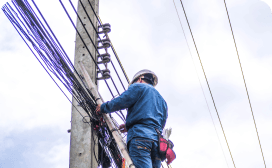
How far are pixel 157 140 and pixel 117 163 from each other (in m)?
1.44

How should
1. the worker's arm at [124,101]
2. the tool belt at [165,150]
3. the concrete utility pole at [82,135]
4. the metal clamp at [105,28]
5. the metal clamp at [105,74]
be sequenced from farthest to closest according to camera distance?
the metal clamp at [105,28] → the metal clamp at [105,74] → the concrete utility pole at [82,135] → the worker's arm at [124,101] → the tool belt at [165,150]

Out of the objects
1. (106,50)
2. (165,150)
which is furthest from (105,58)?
(165,150)

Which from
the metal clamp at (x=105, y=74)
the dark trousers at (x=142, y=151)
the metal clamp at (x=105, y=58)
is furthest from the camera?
the metal clamp at (x=105, y=58)

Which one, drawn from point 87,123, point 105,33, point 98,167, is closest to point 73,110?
point 87,123

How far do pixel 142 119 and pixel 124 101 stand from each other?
274mm

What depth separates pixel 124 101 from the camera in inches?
128

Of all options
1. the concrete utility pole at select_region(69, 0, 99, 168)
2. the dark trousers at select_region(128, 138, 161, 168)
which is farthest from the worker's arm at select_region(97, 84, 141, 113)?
the concrete utility pole at select_region(69, 0, 99, 168)

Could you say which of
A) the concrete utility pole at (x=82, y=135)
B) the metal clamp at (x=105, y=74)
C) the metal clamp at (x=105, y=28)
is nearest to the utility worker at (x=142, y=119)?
the concrete utility pole at (x=82, y=135)

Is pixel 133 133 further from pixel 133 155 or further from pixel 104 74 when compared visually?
pixel 104 74

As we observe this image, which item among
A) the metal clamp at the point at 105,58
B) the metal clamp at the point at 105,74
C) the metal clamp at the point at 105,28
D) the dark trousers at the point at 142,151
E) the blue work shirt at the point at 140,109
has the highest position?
the metal clamp at the point at 105,28

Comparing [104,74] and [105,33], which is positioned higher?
[105,33]

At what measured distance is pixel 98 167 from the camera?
3.87m

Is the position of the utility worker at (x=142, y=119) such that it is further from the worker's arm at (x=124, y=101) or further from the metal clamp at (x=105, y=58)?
the metal clamp at (x=105, y=58)

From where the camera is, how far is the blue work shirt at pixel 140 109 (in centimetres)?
313
